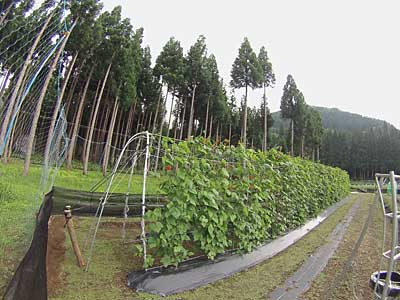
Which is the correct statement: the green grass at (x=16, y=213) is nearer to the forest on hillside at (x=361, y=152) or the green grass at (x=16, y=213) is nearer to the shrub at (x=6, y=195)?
the shrub at (x=6, y=195)

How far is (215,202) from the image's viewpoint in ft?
10.0

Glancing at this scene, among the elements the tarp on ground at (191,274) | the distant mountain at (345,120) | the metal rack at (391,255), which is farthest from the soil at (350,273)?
the distant mountain at (345,120)

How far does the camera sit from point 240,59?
21062 millimetres

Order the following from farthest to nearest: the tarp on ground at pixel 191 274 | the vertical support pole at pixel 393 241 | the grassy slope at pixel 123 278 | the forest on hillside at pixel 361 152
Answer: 1. the forest on hillside at pixel 361 152
2. the tarp on ground at pixel 191 274
3. the grassy slope at pixel 123 278
4. the vertical support pole at pixel 393 241

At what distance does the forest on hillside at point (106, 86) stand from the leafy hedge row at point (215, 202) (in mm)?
1024

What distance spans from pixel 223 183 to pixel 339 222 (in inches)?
200

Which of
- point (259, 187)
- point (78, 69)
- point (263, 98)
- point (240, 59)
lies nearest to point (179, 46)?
point (240, 59)

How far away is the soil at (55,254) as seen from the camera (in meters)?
2.47

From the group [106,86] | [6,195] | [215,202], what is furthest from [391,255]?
[106,86]

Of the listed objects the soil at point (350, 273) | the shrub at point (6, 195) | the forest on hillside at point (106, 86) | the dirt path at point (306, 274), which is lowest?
the dirt path at point (306, 274)

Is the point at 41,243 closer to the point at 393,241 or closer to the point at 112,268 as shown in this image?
the point at 112,268

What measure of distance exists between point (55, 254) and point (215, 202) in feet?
6.88

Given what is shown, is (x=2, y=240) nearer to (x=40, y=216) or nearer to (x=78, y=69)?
(x=40, y=216)

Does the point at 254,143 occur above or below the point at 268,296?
above
